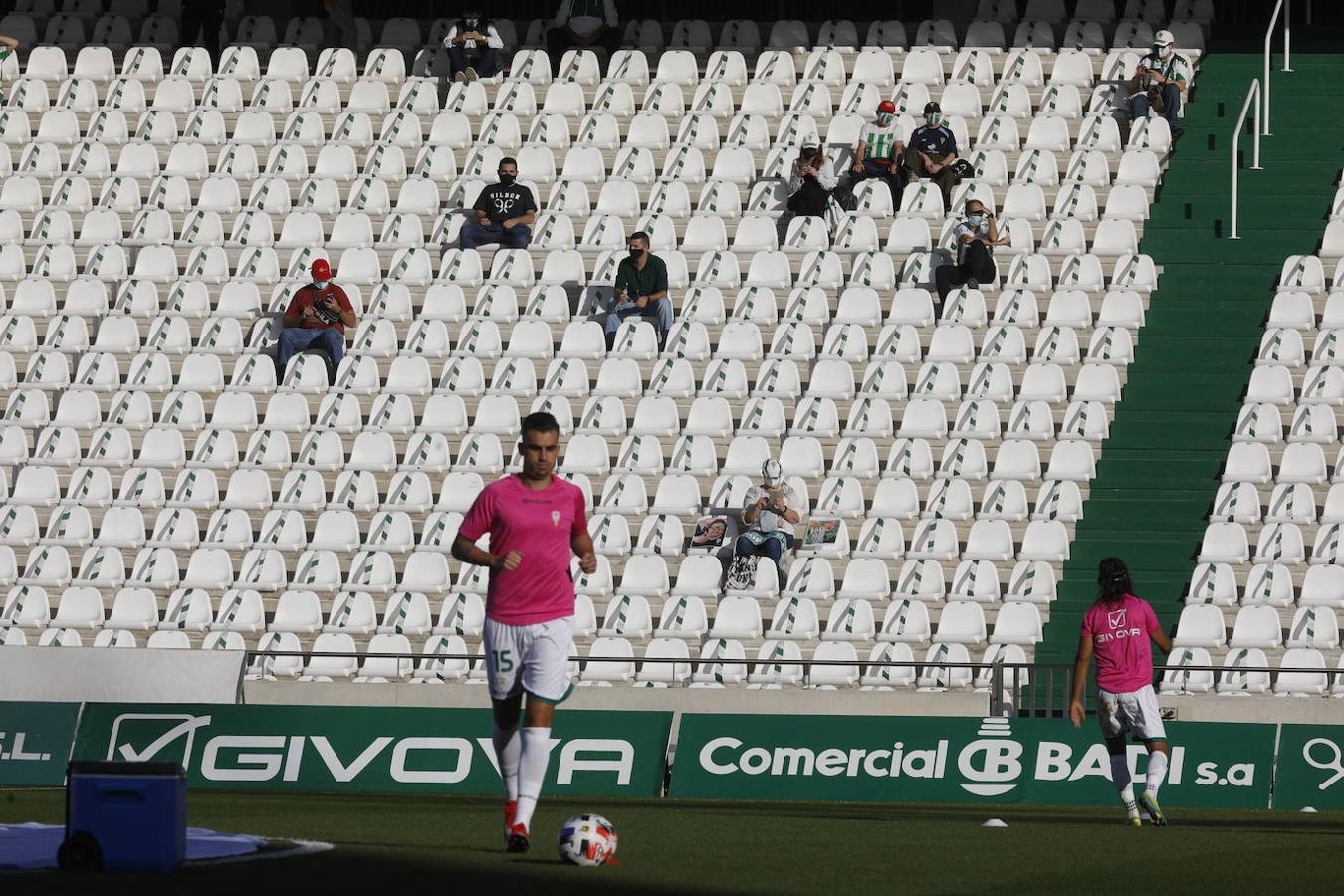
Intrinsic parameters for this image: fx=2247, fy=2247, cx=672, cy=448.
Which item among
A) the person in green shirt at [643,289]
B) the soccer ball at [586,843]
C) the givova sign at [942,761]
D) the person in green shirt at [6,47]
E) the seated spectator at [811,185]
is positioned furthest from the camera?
the person in green shirt at [6,47]

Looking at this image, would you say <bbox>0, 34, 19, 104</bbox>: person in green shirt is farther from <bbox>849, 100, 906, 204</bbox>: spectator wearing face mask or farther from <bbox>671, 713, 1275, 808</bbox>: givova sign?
<bbox>671, 713, 1275, 808</bbox>: givova sign

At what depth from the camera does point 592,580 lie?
20.7 meters

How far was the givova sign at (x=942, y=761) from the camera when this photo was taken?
16.7m

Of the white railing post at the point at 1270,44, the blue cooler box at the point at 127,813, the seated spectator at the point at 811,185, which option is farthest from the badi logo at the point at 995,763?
the white railing post at the point at 1270,44

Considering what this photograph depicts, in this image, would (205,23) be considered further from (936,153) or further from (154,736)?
(154,736)

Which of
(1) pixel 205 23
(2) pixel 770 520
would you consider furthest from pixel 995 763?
(1) pixel 205 23

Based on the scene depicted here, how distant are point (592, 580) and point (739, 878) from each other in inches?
441

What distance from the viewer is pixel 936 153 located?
81.3 ft

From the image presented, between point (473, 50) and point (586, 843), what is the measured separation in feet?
61.6

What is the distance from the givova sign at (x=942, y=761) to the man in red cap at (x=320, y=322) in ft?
26.3

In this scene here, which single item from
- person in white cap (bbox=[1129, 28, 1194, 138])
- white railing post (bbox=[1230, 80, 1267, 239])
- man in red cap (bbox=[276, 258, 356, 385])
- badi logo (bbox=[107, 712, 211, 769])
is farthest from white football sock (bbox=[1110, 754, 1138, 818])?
person in white cap (bbox=[1129, 28, 1194, 138])

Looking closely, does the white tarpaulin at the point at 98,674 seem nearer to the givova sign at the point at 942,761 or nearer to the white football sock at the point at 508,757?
the givova sign at the point at 942,761

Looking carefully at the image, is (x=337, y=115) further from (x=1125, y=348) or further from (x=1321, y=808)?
(x=1321, y=808)

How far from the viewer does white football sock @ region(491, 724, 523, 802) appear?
10.6m
